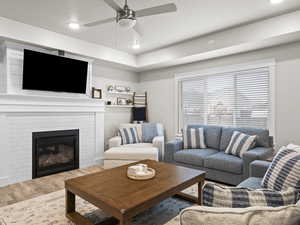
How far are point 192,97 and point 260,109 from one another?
58.3 inches

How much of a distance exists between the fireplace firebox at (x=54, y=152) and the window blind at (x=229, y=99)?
2593mm

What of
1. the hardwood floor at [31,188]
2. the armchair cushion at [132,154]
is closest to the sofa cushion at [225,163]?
the armchair cushion at [132,154]

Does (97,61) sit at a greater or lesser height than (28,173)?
greater

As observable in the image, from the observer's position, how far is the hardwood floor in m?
2.64

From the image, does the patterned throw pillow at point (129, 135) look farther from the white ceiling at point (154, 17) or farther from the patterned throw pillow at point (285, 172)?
the patterned throw pillow at point (285, 172)

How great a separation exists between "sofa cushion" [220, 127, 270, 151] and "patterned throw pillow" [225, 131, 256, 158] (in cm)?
15

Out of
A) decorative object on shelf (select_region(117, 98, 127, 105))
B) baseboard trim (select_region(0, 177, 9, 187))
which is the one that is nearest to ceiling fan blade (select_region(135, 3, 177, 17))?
decorative object on shelf (select_region(117, 98, 127, 105))

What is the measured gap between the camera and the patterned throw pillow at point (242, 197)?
0.81 metres

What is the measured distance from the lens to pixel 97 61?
4348 mm

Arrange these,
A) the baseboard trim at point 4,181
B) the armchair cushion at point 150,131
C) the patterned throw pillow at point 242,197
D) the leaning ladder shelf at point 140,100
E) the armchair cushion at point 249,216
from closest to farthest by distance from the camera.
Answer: the armchair cushion at point 249,216 → the patterned throw pillow at point 242,197 → the baseboard trim at point 4,181 → the armchair cushion at point 150,131 → the leaning ladder shelf at point 140,100

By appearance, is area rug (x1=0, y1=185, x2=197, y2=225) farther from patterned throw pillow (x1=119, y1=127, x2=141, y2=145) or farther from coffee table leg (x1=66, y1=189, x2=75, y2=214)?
patterned throw pillow (x1=119, y1=127, x2=141, y2=145)

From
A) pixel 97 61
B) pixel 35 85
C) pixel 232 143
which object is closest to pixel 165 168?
pixel 232 143

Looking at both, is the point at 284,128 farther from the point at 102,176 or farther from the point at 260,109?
the point at 102,176

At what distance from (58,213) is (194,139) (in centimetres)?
257
